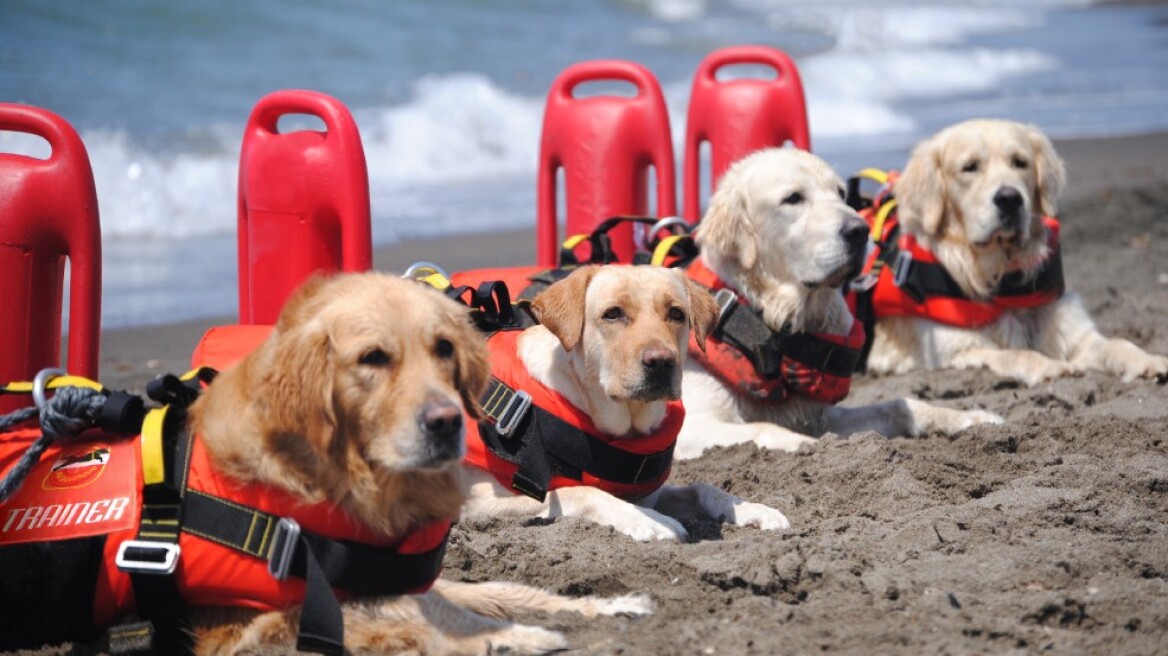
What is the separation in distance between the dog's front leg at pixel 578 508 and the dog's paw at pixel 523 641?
36.7 inches

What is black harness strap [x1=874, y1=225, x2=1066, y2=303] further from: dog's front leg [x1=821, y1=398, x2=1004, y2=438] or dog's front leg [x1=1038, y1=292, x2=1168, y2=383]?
dog's front leg [x1=821, y1=398, x2=1004, y2=438]

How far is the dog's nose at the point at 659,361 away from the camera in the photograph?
4.47m

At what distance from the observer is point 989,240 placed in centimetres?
694

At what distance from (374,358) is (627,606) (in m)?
1.04

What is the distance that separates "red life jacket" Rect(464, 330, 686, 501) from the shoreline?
2.89 metres

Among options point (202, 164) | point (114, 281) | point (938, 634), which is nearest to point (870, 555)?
point (938, 634)

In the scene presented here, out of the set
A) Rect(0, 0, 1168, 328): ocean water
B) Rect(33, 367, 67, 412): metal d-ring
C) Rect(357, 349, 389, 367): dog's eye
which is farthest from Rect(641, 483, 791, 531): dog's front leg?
Rect(0, 0, 1168, 328): ocean water

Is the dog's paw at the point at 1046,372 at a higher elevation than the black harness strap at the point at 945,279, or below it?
below

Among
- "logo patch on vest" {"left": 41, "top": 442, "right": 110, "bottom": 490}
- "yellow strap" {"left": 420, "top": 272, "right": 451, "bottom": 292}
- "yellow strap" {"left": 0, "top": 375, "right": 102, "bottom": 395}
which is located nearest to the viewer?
"logo patch on vest" {"left": 41, "top": 442, "right": 110, "bottom": 490}

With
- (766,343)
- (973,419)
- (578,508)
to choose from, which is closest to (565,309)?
(578,508)

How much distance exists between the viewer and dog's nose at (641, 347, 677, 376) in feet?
14.7

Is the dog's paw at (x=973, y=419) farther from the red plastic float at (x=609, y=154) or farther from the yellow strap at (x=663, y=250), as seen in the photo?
the red plastic float at (x=609, y=154)

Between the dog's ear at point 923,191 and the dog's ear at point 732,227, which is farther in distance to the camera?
the dog's ear at point 923,191

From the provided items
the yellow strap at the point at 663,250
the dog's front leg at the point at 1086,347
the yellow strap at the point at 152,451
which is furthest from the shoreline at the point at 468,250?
the dog's front leg at the point at 1086,347
